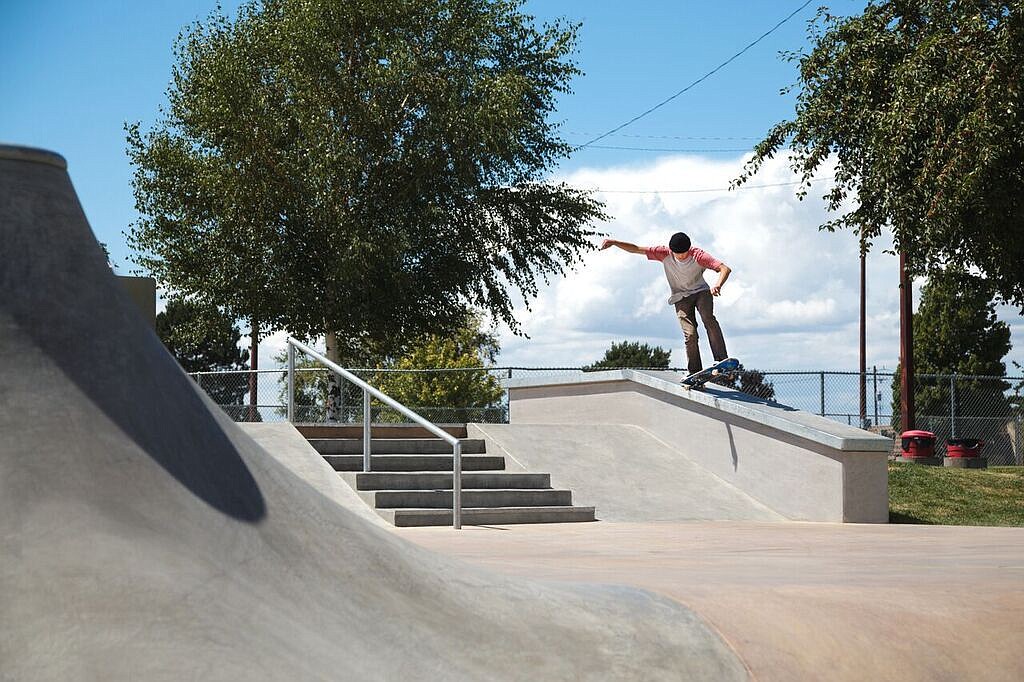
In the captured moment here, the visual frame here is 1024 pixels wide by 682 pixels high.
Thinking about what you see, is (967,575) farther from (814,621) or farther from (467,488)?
(467,488)

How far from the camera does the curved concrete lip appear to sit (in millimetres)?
4133

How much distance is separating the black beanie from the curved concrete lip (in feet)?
36.8

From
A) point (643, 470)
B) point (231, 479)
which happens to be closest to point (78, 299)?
point (231, 479)

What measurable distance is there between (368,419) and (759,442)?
477 centimetres

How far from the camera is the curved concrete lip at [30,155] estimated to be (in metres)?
4.13

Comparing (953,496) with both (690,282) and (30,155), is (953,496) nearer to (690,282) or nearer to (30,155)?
(690,282)

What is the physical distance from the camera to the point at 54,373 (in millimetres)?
3883

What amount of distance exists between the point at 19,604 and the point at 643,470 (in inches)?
449

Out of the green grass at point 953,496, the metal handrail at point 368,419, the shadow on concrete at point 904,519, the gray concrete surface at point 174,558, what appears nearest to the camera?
the gray concrete surface at point 174,558

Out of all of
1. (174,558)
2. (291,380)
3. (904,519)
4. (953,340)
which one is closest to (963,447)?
(904,519)

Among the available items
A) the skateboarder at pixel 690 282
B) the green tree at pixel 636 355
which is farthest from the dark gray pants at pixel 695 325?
the green tree at pixel 636 355

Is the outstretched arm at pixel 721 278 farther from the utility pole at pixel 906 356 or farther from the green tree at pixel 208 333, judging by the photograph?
the utility pole at pixel 906 356

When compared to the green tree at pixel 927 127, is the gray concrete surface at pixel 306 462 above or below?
below

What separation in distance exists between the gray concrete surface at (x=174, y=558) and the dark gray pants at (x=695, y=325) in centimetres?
1043
